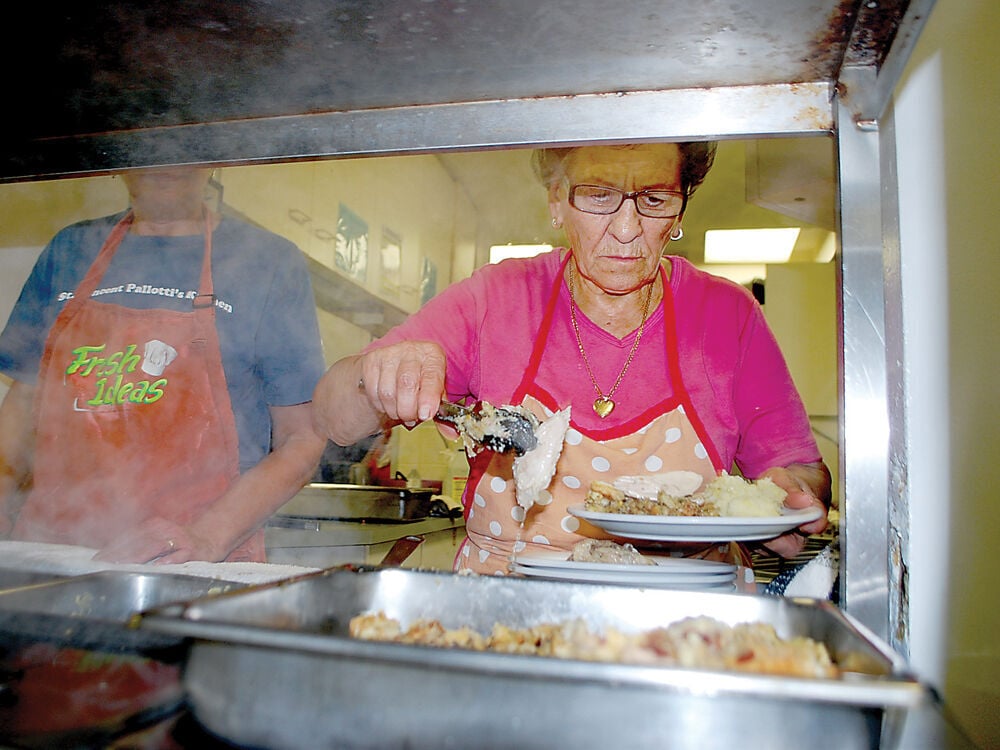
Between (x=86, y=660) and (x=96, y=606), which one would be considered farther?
(x=96, y=606)

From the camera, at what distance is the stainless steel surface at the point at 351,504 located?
266cm

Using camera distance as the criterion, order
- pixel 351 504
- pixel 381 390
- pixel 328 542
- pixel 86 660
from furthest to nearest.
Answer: pixel 351 504, pixel 328 542, pixel 381 390, pixel 86 660

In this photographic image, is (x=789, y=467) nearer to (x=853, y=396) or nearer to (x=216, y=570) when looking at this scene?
(x=853, y=396)

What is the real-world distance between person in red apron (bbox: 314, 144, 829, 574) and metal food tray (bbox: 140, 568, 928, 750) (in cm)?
78

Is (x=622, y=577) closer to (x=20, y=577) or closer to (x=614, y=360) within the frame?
(x=614, y=360)

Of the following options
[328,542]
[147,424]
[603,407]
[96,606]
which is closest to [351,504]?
[328,542]

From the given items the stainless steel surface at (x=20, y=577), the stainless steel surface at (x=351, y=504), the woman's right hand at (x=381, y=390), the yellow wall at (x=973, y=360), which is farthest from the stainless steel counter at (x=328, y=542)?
the yellow wall at (x=973, y=360)

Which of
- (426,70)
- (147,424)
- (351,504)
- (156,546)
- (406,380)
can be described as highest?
(426,70)

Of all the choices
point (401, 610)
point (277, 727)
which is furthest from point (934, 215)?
point (277, 727)

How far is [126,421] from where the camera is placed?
177 cm

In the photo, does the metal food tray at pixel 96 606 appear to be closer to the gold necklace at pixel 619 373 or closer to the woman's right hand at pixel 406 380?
the woman's right hand at pixel 406 380

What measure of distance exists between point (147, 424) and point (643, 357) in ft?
4.27

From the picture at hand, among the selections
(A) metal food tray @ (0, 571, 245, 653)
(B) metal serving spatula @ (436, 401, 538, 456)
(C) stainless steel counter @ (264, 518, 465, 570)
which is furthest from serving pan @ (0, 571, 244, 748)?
(C) stainless steel counter @ (264, 518, 465, 570)

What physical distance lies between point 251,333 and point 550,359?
854 mm
